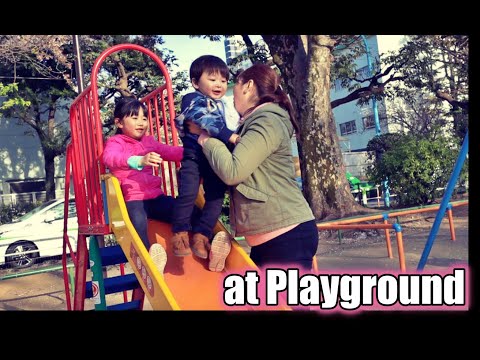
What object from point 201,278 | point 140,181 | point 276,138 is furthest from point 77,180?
point 276,138

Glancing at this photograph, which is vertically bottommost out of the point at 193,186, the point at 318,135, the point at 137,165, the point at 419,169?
the point at 419,169

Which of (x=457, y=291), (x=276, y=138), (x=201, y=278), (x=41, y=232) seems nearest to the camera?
(x=276, y=138)

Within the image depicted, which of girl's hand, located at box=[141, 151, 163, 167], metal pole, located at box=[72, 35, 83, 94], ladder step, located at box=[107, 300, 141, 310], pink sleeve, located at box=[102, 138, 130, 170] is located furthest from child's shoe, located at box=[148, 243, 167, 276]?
metal pole, located at box=[72, 35, 83, 94]

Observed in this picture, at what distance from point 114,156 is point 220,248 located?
88 cm

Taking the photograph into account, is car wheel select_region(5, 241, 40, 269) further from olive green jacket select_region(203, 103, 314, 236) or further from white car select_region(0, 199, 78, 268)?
olive green jacket select_region(203, 103, 314, 236)

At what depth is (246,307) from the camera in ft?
8.20

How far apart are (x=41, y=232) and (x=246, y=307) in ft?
25.1

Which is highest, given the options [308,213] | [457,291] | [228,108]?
[228,108]

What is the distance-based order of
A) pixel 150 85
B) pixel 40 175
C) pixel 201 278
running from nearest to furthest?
pixel 201 278 < pixel 150 85 < pixel 40 175

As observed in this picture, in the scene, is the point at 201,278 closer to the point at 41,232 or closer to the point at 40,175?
the point at 41,232

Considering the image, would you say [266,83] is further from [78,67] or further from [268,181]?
[78,67]

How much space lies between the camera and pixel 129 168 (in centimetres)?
303

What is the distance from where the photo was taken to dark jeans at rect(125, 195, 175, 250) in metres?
2.94

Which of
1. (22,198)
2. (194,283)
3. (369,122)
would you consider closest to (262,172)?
(194,283)
